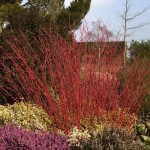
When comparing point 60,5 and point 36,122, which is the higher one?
point 60,5

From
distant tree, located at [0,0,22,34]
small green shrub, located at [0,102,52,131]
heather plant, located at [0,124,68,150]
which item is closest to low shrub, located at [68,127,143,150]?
heather plant, located at [0,124,68,150]

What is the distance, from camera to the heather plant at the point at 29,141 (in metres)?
4.51

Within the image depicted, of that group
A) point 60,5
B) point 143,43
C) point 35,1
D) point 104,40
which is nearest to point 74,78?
point 104,40

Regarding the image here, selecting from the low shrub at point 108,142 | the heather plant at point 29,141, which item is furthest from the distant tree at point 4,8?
the low shrub at point 108,142

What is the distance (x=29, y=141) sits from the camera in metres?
4.54

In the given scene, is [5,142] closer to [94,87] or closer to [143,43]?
[94,87]

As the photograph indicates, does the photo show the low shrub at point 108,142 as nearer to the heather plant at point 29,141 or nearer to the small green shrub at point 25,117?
the heather plant at point 29,141

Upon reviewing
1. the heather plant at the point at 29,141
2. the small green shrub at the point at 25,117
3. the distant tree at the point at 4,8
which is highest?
the distant tree at the point at 4,8

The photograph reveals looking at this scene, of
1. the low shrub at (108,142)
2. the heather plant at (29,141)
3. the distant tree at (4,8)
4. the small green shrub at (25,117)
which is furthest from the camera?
the distant tree at (4,8)

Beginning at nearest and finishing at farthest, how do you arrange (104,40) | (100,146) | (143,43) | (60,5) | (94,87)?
(100,146)
(94,87)
(104,40)
(60,5)
(143,43)

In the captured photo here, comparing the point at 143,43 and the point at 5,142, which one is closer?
the point at 5,142

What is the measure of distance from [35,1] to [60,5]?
8.55ft

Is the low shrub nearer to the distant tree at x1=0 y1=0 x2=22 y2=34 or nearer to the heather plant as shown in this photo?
the heather plant

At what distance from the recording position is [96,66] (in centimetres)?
817
